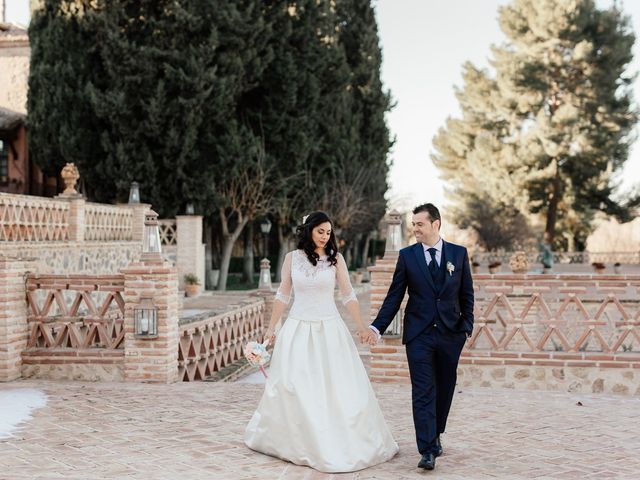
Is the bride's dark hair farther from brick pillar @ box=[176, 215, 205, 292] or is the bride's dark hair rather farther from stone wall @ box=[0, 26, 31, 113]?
stone wall @ box=[0, 26, 31, 113]

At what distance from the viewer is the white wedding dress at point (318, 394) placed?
5.25 m

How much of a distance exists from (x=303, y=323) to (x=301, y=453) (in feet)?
3.10

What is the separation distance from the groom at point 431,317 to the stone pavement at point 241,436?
409 millimetres

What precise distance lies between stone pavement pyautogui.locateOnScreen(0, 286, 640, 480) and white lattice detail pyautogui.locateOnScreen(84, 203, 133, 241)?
9.15 m

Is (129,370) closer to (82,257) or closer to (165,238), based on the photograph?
(82,257)

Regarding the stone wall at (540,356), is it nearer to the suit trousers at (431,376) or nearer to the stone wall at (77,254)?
the suit trousers at (431,376)

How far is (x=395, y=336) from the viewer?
8.45m

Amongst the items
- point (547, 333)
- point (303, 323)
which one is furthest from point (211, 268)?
point (303, 323)

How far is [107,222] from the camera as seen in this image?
18.1 metres

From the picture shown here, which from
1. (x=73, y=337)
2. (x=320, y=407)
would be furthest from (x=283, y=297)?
(x=73, y=337)

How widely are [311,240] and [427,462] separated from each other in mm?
1789

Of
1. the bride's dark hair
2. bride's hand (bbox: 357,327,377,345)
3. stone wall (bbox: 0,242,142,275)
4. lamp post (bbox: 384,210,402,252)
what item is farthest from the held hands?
stone wall (bbox: 0,242,142,275)

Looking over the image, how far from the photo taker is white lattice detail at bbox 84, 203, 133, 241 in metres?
17.0

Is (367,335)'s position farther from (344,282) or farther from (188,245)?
(188,245)
